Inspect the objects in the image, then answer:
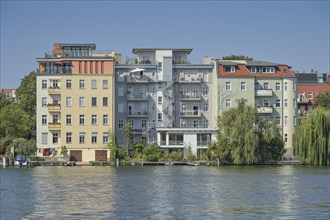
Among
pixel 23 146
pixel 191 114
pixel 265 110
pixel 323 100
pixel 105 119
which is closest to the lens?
pixel 23 146

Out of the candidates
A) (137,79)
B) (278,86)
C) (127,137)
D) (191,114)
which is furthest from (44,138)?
(278,86)

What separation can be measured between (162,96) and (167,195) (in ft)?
171

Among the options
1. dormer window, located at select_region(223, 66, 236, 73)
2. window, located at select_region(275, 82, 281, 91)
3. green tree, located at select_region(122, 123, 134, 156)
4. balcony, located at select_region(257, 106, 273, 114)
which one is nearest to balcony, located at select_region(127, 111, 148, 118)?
green tree, located at select_region(122, 123, 134, 156)

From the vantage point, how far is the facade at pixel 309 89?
126m

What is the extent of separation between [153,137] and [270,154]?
1803 cm

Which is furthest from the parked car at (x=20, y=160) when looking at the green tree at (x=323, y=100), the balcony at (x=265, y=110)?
the green tree at (x=323, y=100)

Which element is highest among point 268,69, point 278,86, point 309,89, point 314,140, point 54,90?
point 268,69

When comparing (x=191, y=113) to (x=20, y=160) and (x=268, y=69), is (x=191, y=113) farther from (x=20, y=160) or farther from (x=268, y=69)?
(x=20, y=160)

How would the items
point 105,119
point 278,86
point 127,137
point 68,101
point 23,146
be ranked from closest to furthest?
point 23,146 < point 127,137 < point 68,101 < point 105,119 < point 278,86

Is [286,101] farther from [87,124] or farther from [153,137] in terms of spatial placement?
[87,124]

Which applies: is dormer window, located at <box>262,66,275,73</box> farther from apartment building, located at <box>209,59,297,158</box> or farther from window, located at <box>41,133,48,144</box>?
window, located at <box>41,133,48,144</box>

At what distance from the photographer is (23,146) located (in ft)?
333

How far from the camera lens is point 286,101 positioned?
106 metres

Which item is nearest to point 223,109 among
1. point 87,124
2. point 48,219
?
point 87,124
